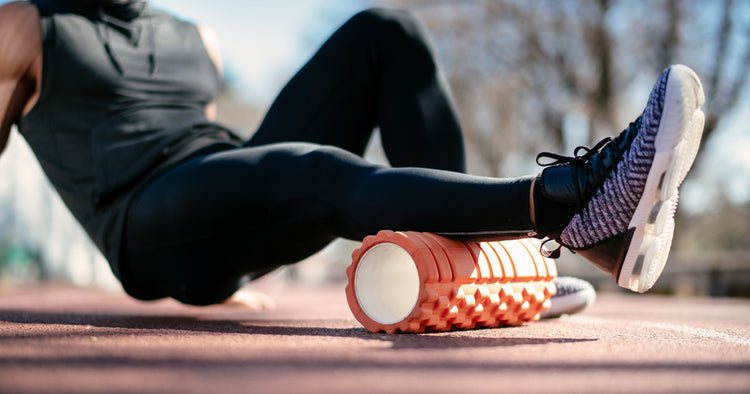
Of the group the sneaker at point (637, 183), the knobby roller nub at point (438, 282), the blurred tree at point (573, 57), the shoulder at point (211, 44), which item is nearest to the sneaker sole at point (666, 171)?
the sneaker at point (637, 183)

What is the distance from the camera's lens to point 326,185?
1.32 meters

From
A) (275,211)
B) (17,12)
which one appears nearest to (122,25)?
(17,12)

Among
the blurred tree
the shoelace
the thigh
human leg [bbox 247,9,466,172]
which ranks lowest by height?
the thigh

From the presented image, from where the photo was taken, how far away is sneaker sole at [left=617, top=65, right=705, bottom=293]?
3.65 feet

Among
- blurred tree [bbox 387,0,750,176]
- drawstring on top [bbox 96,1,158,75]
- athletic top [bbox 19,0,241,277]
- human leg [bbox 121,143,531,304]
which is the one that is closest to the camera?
human leg [bbox 121,143,531,304]

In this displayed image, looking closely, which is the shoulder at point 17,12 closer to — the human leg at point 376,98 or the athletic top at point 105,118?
the athletic top at point 105,118

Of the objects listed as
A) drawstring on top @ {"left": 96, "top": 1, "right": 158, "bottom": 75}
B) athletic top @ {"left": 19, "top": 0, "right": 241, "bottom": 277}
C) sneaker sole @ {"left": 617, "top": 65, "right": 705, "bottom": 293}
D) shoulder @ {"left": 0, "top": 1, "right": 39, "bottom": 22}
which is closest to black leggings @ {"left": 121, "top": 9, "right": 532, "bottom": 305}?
athletic top @ {"left": 19, "top": 0, "right": 241, "bottom": 277}

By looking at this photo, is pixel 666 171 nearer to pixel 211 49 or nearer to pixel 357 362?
pixel 357 362

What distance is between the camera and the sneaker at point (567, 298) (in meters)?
1.86

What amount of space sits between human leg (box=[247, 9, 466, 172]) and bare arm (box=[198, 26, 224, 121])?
1.41ft

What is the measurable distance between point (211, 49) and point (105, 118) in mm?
555

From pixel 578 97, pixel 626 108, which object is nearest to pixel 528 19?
pixel 578 97

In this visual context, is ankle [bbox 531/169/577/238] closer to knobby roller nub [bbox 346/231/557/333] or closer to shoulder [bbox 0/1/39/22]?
knobby roller nub [bbox 346/231/557/333]

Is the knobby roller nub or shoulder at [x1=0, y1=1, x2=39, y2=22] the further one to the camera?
shoulder at [x1=0, y1=1, x2=39, y2=22]
